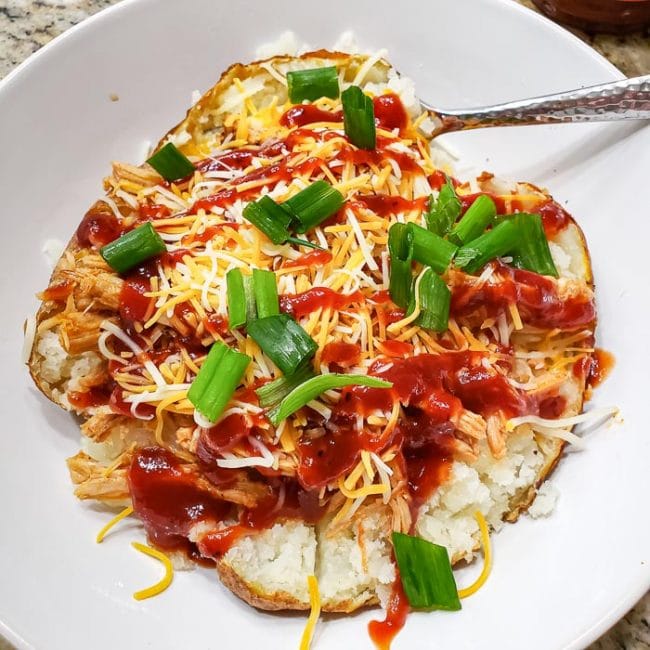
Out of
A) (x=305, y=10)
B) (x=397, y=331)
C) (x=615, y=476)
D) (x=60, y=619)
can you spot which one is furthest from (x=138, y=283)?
(x=615, y=476)

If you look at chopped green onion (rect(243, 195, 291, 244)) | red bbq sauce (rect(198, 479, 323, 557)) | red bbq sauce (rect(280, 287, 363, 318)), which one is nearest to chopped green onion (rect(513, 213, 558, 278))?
red bbq sauce (rect(280, 287, 363, 318))

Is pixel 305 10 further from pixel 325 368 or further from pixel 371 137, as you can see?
pixel 325 368

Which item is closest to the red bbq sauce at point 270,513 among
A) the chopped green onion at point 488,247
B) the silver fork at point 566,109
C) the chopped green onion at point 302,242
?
the chopped green onion at point 302,242

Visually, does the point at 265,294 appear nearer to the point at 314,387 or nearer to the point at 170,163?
the point at 314,387

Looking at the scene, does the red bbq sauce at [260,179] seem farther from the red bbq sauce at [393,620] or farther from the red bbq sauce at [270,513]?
the red bbq sauce at [393,620]

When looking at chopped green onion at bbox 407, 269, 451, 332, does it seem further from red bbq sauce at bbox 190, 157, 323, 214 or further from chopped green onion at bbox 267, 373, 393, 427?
red bbq sauce at bbox 190, 157, 323, 214

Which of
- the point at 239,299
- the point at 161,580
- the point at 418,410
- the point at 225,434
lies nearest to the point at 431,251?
the point at 418,410
